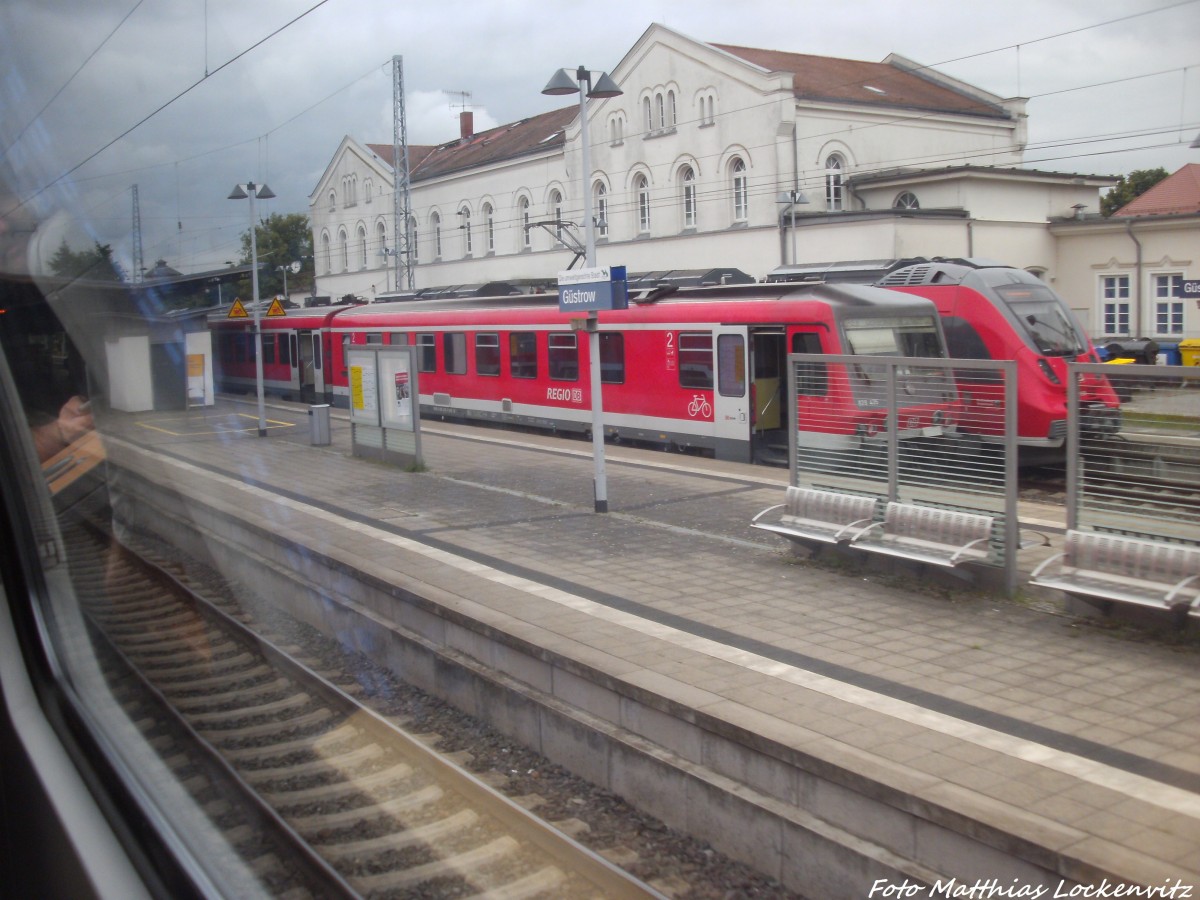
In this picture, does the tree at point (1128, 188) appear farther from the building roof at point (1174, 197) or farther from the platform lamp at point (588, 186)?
the platform lamp at point (588, 186)

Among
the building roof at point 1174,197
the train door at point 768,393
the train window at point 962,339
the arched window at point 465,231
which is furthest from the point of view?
the arched window at point 465,231

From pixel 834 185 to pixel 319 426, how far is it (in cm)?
1861

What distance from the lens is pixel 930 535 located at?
8.20 m

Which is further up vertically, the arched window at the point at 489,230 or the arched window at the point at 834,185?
the arched window at the point at 834,185

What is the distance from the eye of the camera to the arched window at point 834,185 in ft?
101

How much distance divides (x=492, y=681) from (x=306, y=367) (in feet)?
76.0

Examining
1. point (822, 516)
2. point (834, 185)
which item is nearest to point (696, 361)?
point (822, 516)

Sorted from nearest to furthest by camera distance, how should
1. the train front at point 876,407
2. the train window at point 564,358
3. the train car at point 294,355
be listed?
the train front at point 876,407 → the train window at point 564,358 → the train car at point 294,355

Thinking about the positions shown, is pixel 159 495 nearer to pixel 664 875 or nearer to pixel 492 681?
pixel 492 681

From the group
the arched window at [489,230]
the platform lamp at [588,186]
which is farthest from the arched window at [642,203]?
the platform lamp at [588,186]

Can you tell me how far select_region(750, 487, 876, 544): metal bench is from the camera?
8766mm

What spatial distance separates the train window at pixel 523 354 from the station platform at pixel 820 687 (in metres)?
8.91

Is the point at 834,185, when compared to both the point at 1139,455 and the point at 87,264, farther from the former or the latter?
the point at 87,264

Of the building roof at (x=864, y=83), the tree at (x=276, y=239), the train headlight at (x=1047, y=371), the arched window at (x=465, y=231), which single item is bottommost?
the train headlight at (x=1047, y=371)
